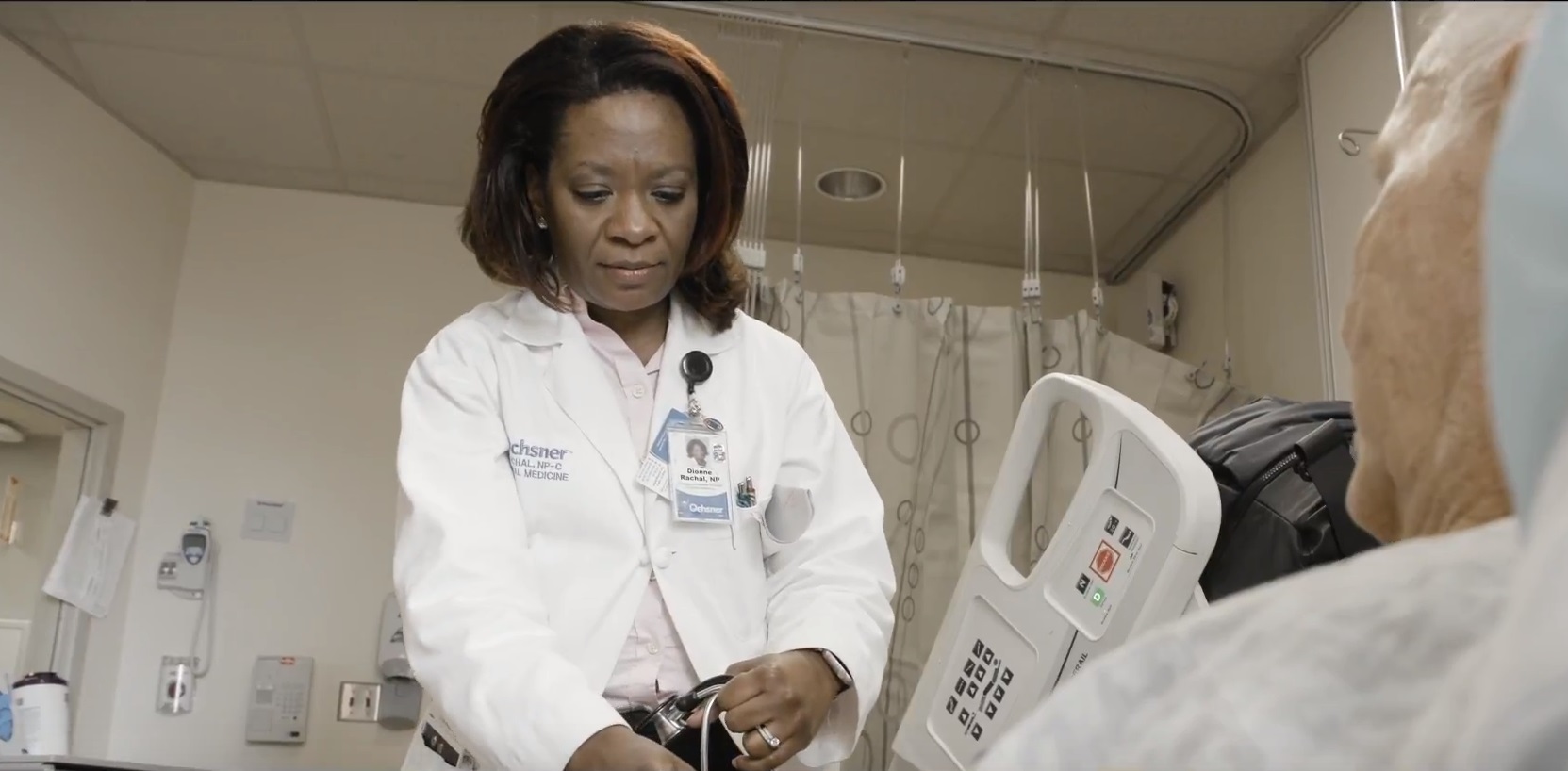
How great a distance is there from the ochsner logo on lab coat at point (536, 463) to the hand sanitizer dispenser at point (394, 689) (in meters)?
1.86

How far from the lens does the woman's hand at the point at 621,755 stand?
2.76ft

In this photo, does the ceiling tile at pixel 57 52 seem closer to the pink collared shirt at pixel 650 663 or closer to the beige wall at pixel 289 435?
the beige wall at pixel 289 435

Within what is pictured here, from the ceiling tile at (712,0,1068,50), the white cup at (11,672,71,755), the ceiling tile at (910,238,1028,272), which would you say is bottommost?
the white cup at (11,672,71,755)

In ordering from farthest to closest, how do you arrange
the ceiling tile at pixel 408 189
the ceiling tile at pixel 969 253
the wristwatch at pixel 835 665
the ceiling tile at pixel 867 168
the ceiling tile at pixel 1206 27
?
the ceiling tile at pixel 969 253 → the ceiling tile at pixel 408 189 → the ceiling tile at pixel 867 168 → the ceiling tile at pixel 1206 27 → the wristwatch at pixel 835 665

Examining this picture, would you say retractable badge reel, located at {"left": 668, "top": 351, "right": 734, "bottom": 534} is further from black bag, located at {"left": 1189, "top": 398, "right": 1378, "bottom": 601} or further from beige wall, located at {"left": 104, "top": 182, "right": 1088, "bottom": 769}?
beige wall, located at {"left": 104, "top": 182, "right": 1088, "bottom": 769}

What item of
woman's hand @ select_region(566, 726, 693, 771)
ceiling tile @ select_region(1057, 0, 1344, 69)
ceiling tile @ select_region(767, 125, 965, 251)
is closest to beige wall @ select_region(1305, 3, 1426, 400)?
ceiling tile @ select_region(1057, 0, 1344, 69)

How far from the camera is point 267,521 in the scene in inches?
115

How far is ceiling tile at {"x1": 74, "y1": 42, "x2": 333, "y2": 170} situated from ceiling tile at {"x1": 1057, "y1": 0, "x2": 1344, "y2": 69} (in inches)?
71.2

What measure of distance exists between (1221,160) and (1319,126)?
0.44 metres

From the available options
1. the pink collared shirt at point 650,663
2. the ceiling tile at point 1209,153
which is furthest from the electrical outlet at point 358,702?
the ceiling tile at point 1209,153

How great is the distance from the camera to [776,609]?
1.17 metres

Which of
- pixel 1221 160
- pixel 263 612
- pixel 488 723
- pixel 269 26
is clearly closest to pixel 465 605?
pixel 488 723

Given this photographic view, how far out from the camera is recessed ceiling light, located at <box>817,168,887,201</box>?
3.01m

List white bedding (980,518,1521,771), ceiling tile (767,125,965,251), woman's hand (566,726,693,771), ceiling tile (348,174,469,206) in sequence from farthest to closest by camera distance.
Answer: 1. ceiling tile (348,174,469,206)
2. ceiling tile (767,125,965,251)
3. woman's hand (566,726,693,771)
4. white bedding (980,518,1521,771)
